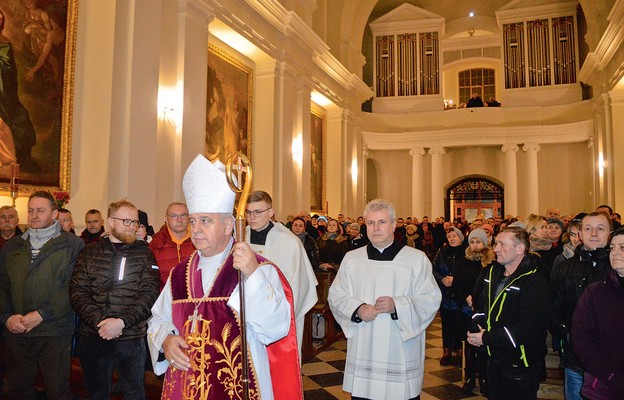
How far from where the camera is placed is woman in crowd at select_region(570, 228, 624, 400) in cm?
267

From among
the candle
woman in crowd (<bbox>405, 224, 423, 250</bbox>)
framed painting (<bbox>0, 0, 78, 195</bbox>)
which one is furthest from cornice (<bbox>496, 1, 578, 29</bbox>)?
the candle

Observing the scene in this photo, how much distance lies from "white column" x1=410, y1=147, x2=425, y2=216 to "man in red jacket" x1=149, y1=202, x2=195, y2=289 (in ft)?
54.4

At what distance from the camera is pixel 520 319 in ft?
10.6

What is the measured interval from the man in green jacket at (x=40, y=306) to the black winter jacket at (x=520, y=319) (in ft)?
9.76

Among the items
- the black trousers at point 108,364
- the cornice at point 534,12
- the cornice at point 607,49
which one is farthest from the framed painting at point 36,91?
the cornice at point 534,12

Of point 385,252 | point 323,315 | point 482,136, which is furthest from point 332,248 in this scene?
point 482,136

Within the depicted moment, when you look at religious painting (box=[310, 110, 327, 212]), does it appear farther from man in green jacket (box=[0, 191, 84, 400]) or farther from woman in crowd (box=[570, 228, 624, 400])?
woman in crowd (box=[570, 228, 624, 400])

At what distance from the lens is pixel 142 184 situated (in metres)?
7.33

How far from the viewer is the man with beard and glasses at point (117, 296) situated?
11.4 ft

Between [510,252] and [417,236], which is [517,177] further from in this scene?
[510,252]

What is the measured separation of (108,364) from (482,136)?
17904 millimetres

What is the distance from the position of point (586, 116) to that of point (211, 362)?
63.2 feet

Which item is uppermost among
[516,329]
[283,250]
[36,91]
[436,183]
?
[436,183]

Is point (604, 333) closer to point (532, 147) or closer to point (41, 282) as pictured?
point (41, 282)
